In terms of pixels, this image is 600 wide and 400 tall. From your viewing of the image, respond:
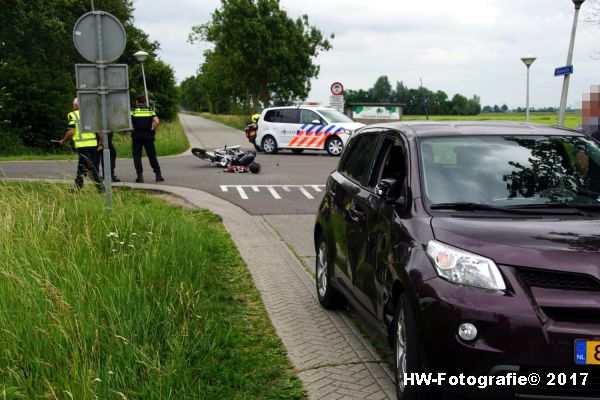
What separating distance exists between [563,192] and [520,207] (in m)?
0.42

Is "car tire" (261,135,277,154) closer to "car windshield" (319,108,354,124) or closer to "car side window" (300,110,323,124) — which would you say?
"car side window" (300,110,323,124)

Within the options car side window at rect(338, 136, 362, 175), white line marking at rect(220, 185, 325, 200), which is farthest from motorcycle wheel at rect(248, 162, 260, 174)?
car side window at rect(338, 136, 362, 175)

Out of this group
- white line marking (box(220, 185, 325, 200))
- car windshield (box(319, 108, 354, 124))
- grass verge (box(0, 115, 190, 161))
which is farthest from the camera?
car windshield (box(319, 108, 354, 124))

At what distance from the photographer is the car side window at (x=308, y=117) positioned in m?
26.5

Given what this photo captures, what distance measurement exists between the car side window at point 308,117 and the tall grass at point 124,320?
1935 cm

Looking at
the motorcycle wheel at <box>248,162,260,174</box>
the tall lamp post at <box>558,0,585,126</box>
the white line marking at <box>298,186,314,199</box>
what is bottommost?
the white line marking at <box>298,186,314,199</box>

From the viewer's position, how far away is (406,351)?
3.80 metres

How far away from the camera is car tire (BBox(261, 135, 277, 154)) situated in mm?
27484

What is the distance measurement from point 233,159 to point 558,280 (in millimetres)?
16690

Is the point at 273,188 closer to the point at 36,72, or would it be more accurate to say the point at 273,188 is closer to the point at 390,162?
the point at 390,162

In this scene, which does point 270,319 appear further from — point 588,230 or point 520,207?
point 588,230

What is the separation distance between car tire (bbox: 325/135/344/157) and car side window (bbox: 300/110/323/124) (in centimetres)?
80

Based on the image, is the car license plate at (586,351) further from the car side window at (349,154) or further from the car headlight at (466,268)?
the car side window at (349,154)

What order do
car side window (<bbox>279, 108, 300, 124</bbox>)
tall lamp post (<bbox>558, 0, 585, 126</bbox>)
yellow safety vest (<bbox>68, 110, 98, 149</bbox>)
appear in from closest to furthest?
yellow safety vest (<bbox>68, 110, 98, 149</bbox>) < tall lamp post (<bbox>558, 0, 585, 126</bbox>) < car side window (<bbox>279, 108, 300, 124</bbox>)
